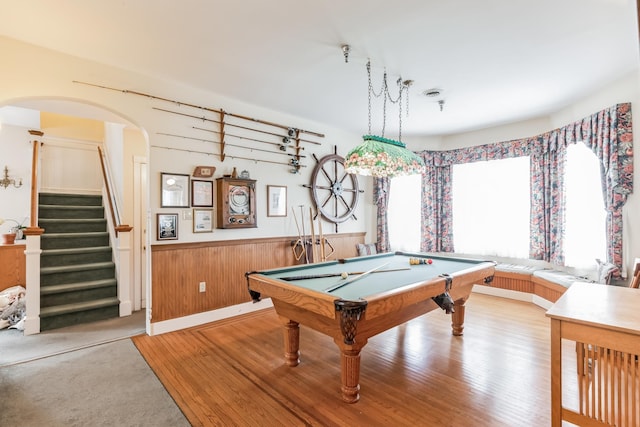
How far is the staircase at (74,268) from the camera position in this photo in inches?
142

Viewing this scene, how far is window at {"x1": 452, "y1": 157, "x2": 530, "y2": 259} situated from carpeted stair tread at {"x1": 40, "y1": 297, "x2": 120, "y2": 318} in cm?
544

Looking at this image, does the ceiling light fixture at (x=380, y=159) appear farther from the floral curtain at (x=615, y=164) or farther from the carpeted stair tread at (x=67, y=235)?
the carpeted stair tread at (x=67, y=235)

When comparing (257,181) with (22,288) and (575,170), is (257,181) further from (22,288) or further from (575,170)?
(575,170)

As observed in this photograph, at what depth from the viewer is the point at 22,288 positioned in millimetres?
4031

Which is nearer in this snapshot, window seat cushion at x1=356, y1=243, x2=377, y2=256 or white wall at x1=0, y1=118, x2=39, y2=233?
white wall at x1=0, y1=118, x2=39, y2=233

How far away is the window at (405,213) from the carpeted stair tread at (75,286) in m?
4.67

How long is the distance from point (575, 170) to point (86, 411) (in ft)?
18.8

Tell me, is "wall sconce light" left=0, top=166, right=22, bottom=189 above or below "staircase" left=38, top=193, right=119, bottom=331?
above

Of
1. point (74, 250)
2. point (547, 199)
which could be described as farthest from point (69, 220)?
point (547, 199)

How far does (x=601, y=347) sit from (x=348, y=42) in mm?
2654

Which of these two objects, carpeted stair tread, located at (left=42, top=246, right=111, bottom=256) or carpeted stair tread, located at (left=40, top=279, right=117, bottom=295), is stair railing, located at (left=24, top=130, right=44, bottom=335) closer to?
carpeted stair tread, located at (left=40, top=279, right=117, bottom=295)

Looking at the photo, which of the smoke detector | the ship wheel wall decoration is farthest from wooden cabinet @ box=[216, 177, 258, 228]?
the smoke detector

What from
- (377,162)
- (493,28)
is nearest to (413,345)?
(377,162)

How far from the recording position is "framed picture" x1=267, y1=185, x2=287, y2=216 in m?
4.29
